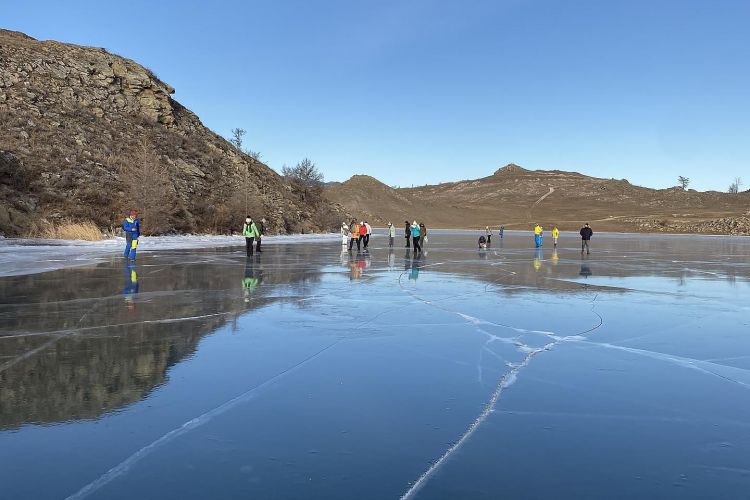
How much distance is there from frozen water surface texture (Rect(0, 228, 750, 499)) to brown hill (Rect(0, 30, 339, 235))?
2684cm

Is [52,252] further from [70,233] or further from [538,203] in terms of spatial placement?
[538,203]

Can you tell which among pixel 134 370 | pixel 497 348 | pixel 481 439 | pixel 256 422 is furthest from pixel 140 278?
pixel 481 439

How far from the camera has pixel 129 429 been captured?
4.19 meters

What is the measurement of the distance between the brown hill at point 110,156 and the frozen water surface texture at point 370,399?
2684 cm

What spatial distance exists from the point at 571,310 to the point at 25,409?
8.57 m

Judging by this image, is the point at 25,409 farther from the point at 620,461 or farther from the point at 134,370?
the point at 620,461

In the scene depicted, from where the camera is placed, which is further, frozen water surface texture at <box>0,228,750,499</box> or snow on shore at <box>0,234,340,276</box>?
snow on shore at <box>0,234,340,276</box>

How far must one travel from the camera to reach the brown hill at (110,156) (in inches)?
1427

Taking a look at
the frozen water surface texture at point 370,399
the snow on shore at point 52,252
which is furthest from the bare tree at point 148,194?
the frozen water surface texture at point 370,399

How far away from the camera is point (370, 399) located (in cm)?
507

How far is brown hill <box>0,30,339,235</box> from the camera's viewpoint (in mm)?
36250

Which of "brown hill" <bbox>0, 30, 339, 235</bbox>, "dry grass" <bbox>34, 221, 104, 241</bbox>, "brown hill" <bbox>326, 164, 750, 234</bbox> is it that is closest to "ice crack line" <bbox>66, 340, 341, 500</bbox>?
"dry grass" <bbox>34, 221, 104, 241</bbox>

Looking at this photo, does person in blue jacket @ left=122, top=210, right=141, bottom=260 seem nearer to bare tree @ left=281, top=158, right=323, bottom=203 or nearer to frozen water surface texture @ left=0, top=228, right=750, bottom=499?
frozen water surface texture @ left=0, top=228, right=750, bottom=499

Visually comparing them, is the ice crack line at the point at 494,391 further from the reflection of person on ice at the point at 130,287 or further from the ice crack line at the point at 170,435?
the reflection of person on ice at the point at 130,287
